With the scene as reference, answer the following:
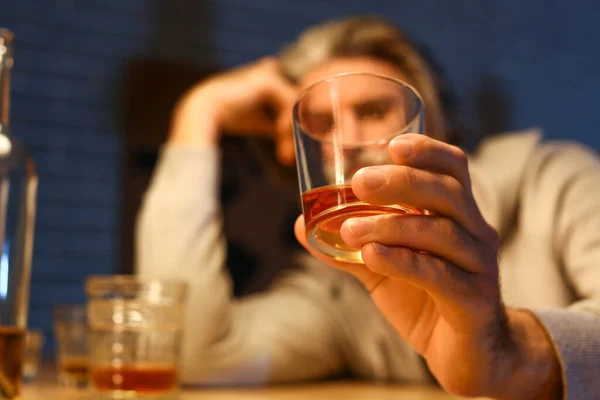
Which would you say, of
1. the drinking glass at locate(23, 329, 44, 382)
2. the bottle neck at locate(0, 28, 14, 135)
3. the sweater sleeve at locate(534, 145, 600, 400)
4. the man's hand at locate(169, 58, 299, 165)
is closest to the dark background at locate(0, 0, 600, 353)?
the man's hand at locate(169, 58, 299, 165)

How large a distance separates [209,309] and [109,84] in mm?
1425

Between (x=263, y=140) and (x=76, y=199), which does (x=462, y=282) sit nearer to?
(x=263, y=140)

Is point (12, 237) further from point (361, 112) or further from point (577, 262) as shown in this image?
point (577, 262)

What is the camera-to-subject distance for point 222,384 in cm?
124

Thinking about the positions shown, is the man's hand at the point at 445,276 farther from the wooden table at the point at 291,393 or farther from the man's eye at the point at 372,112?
the wooden table at the point at 291,393

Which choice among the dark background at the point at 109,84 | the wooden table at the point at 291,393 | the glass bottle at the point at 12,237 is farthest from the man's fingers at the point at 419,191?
the dark background at the point at 109,84

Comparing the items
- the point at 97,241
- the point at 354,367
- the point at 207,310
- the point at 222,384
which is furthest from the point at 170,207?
the point at 97,241

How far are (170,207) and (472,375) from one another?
0.91 m

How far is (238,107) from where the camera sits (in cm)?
157

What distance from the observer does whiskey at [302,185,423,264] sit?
0.53 m

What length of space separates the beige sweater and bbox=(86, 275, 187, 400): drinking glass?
1.13 ft

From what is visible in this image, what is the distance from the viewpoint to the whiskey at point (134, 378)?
869mm

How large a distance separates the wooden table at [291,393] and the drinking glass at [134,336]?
0.10 metres

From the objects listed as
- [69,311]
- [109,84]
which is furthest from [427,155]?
[109,84]
